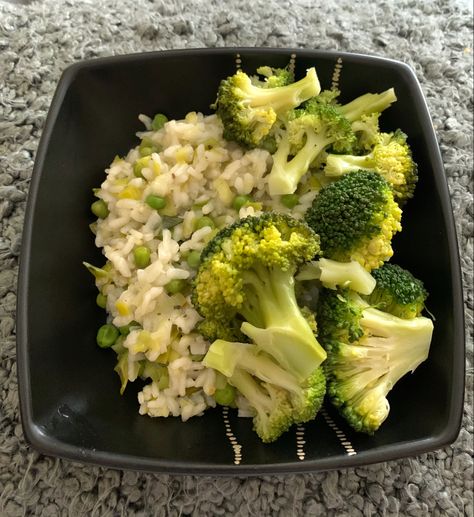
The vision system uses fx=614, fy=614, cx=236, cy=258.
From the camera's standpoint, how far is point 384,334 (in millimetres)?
1724

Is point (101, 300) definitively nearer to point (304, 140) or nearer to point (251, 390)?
point (251, 390)

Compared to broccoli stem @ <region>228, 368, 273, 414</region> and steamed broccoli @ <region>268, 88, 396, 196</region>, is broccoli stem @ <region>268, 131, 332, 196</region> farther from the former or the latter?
broccoli stem @ <region>228, 368, 273, 414</region>

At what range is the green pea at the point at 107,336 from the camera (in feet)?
6.09

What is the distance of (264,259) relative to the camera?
5.20ft

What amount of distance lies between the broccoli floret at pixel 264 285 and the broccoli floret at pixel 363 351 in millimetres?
106

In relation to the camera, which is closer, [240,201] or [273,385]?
[273,385]

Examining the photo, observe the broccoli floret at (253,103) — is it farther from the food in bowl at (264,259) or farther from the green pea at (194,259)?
the green pea at (194,259)

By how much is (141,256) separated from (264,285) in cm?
42

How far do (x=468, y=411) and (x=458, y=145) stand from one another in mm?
989

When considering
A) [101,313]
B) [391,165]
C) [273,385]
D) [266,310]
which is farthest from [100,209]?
[391,165]

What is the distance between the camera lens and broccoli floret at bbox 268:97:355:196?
1.86 meters

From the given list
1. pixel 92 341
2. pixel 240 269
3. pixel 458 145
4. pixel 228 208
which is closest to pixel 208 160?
pixel 228 208

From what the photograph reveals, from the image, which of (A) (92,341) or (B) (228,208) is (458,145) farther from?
(A) (92,341)

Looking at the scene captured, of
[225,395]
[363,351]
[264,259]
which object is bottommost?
[225,395]
